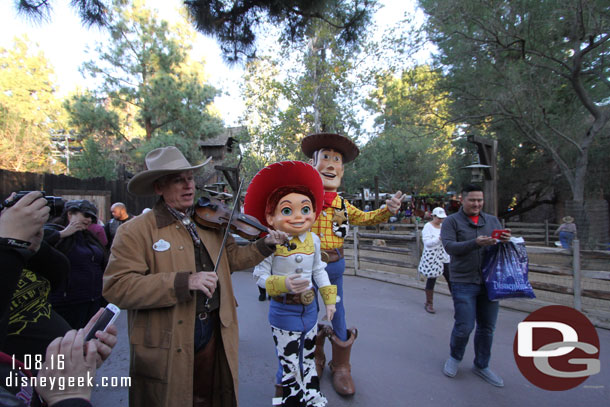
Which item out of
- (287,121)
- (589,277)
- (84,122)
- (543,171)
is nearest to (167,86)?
(84,122)

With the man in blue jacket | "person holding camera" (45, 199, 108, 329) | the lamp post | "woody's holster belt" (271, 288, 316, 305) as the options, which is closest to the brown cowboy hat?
the man in blue jacket

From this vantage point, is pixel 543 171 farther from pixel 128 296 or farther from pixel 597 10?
pixel 128 296

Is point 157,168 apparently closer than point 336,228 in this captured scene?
Yes

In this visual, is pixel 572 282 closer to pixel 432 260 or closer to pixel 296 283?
pixel 432 260

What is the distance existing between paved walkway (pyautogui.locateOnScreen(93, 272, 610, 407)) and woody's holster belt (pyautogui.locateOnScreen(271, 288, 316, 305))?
1047mm

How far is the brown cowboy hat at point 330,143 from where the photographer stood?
116 inches

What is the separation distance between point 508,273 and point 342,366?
164cm

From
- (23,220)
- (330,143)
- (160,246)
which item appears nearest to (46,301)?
(160,246)

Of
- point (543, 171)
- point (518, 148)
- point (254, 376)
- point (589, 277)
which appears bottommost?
point (254, 376)

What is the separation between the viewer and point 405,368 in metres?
3.19

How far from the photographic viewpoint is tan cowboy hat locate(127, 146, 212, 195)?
71.8 inches

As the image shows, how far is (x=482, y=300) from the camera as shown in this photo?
293 cm

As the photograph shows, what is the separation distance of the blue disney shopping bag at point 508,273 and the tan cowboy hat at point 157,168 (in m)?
2.55

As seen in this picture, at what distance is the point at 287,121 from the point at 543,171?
12.9 m
